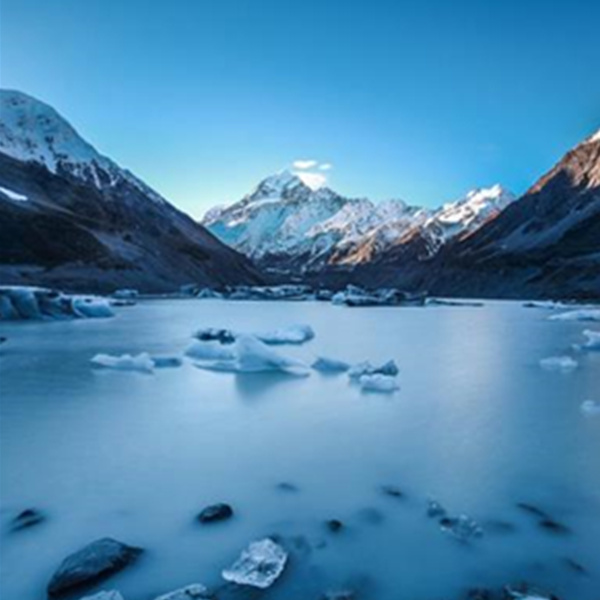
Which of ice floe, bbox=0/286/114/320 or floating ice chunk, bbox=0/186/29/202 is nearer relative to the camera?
ice floe, bbox=0/286/114/320

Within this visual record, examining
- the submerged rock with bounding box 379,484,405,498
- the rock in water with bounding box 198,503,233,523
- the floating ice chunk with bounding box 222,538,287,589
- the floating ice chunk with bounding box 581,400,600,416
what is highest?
the floating ice chunk with bounding box 581,400,600,416

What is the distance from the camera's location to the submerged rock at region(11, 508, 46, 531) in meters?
5.15

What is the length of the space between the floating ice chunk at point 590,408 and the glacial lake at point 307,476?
0.27m

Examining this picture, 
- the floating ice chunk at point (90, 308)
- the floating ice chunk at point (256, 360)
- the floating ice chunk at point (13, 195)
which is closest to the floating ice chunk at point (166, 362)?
the floating ice chunk at point (256, 360)

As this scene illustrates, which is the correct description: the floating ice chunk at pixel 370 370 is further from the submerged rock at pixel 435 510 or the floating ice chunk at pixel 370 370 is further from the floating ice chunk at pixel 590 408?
the submerged rock at pixel 435 510

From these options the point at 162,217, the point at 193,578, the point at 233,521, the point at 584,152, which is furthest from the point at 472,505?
the point at 584,152

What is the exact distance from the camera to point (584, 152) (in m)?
140

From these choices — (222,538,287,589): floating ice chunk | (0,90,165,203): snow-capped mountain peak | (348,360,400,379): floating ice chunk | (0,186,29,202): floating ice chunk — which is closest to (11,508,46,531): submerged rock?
(222,538,287,589): floating ice chunk

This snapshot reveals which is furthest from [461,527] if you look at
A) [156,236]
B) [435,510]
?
[156,236]

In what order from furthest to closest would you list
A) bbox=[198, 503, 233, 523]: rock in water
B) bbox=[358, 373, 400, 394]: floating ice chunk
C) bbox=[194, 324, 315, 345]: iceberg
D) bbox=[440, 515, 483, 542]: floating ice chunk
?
bbox=[194, 324, 315, 345]: iceberg
bbox=[358, 373, 400, 394]: floating ice chunk
bbox=[198, 503, 233, 523]: rock in water
bbox=[440, 515, 483, 542]: floating ice chunk

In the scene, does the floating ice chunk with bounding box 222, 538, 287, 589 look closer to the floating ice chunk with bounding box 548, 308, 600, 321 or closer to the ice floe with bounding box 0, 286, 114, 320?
the ice floe with bounding box 0, 286, 114, 320

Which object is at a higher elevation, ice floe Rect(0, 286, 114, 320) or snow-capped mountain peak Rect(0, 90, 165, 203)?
snow-capped mountain peak Rect(0, 90, 165, 203)

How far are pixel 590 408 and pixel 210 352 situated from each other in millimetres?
9931

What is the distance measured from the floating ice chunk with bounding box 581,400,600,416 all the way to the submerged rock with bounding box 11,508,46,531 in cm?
838
